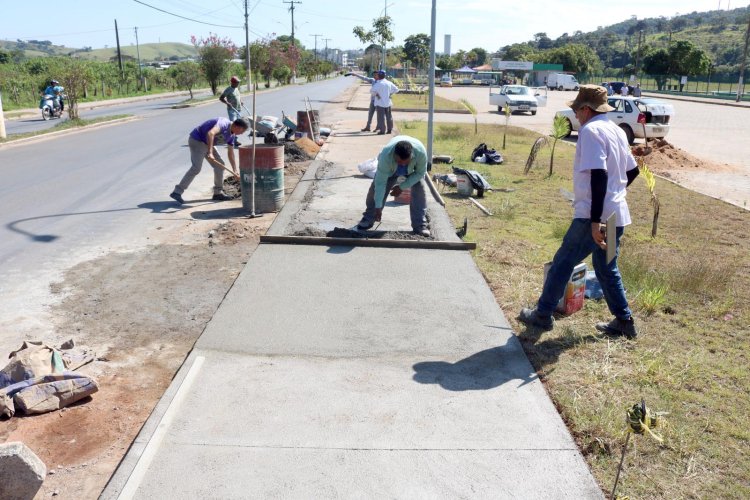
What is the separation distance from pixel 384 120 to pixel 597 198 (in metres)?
15.4

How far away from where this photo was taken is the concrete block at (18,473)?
120 inches

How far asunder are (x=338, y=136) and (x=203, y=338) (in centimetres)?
1451

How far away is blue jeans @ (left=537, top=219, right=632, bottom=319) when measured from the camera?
487cm

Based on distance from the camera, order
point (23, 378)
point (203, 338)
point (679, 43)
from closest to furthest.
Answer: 1. point (23, 378)
2. point (203, 338)
3. point (679, 43)

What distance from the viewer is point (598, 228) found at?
4699mm

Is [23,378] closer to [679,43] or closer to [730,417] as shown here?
[730,417]

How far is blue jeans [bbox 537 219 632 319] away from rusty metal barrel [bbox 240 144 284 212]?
522 centimetres

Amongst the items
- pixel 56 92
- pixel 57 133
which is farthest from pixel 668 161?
pixel 56 92

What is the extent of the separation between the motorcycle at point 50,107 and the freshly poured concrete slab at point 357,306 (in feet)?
75.5

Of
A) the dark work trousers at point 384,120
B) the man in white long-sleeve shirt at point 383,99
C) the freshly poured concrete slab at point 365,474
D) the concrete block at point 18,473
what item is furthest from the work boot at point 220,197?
the dark work trousers at point 384,120

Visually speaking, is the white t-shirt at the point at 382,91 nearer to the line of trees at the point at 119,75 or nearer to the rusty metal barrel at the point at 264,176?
the line of trees at the point at 119,75

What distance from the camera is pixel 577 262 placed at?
502cm

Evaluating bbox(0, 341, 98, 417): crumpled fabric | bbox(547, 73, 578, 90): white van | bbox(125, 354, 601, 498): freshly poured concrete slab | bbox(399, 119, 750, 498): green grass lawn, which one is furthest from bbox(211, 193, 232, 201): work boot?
bbox(547, 73, 578, 90): white van

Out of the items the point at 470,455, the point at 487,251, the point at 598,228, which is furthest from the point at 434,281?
the point at 470,455
